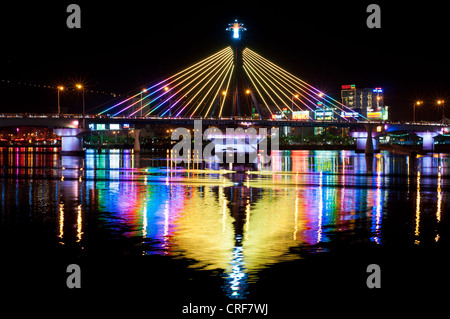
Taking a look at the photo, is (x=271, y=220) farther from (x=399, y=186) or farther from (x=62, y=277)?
(x=399, y=186)

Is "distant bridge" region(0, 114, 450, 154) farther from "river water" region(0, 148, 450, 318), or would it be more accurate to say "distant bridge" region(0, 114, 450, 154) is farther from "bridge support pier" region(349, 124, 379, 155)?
"river water" region(0, 148, 450, 318)

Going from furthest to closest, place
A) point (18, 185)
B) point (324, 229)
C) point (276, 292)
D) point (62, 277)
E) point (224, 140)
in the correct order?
point (224, 140)
point (18, 185)
point (324, 229)
point (62, 277)
point (276, 292)

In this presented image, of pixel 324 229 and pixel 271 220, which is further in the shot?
pixel 271 220

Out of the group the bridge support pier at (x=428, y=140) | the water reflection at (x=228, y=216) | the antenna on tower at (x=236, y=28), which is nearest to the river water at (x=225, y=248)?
the water reflection at (x=228, y=216)

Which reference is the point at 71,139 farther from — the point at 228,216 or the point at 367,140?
the point at 228,216

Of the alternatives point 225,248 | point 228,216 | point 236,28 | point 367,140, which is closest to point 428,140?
point 367,140

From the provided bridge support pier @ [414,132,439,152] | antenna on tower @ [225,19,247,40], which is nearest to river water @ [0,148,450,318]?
antenna on tower @ [225,19,247,40]

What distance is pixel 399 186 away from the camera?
3097 cm

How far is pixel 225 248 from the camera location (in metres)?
13.2

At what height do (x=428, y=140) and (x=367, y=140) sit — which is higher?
(x=428, y=140)

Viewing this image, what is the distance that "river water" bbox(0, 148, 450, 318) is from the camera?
10.1 m

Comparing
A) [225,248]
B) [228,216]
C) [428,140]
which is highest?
[428,140]
